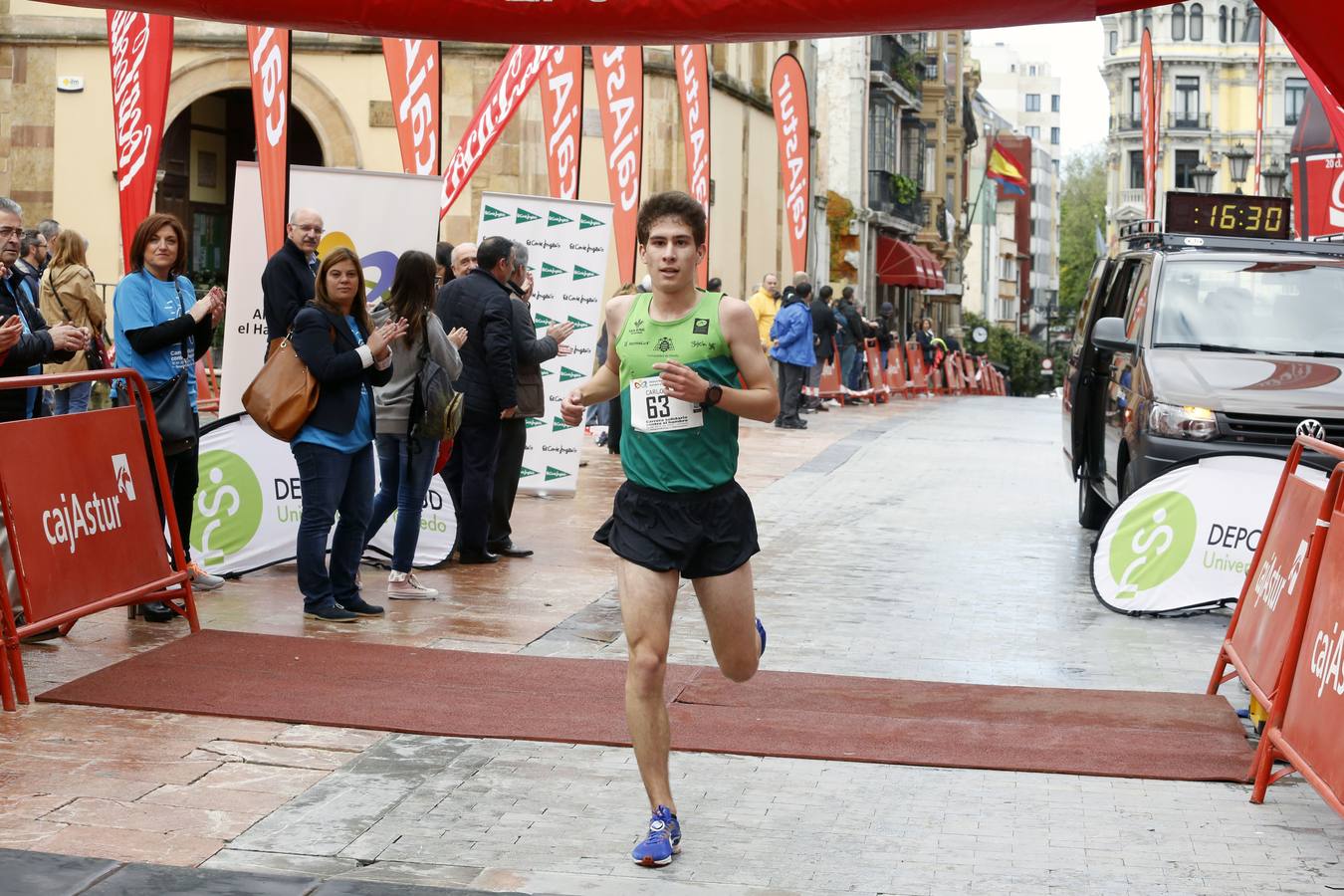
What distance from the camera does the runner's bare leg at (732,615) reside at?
216 inches

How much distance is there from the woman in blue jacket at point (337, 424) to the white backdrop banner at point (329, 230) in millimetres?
1682

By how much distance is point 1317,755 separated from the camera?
5.68 meters

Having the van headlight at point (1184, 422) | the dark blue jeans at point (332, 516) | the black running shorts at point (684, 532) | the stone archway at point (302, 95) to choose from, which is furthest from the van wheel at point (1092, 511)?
the stone archway at point (302, 95)

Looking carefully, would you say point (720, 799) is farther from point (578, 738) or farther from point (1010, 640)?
point (1010, 640)

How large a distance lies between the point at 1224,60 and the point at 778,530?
9294 centimetres

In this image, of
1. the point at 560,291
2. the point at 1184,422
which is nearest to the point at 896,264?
the point at 560,291

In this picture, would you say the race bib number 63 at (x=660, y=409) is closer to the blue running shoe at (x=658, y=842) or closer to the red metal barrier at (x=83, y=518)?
the blue running shoe at (x=658, y=842)

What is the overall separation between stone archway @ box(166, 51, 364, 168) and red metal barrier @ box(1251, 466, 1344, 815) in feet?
77.9

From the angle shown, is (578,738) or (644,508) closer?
(644,508)

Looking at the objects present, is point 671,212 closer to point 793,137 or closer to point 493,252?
point 493,252

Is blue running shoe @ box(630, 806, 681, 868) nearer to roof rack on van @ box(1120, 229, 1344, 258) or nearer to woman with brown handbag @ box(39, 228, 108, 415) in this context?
woman with brown handbag @ box(39, 228, 108, 415)

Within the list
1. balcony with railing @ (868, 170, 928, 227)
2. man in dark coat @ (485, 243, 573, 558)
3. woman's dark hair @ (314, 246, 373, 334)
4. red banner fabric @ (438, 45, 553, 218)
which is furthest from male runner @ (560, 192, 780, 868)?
balcony with railing @ (868, 170, 928, 227)

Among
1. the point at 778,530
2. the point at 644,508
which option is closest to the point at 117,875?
the point at 644,508

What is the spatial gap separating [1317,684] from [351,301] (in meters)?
4.98
